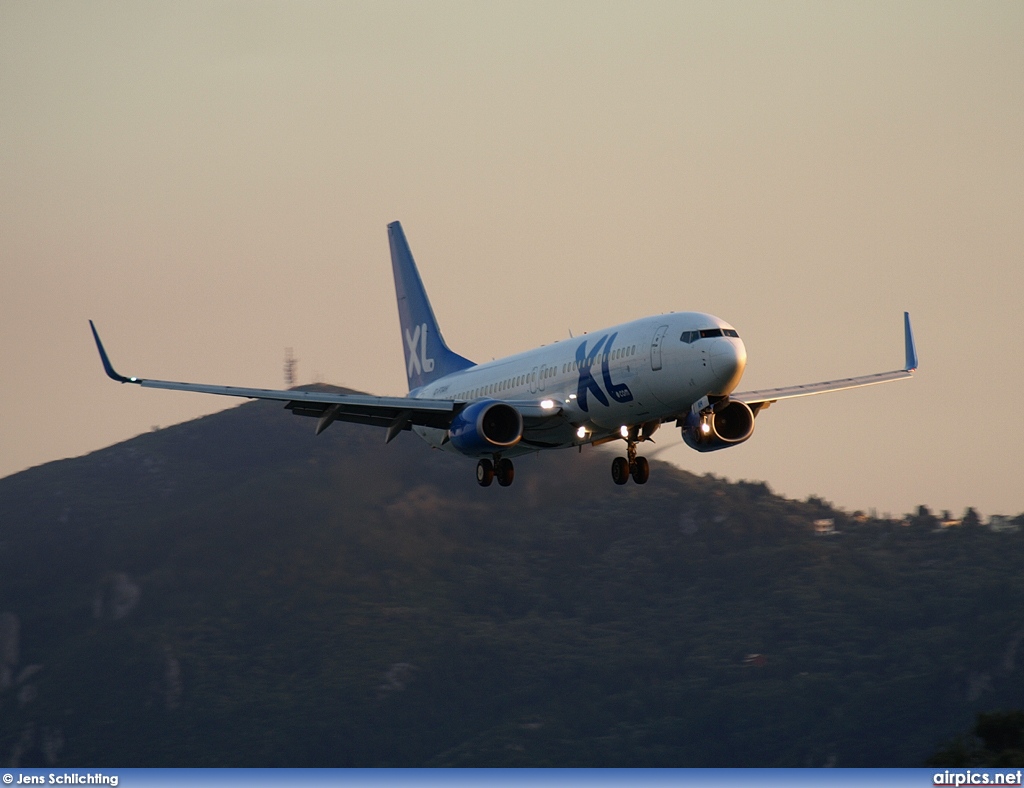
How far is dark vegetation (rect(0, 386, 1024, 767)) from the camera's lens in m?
156

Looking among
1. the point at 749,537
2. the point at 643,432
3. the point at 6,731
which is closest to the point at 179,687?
the point at 6,731

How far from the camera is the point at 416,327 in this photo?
6700 centimetres

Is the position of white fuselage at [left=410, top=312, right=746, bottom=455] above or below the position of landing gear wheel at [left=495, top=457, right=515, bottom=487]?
above

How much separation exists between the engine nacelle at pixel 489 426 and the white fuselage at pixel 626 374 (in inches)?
43.5

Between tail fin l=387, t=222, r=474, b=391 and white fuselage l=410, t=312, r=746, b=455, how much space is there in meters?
11.1

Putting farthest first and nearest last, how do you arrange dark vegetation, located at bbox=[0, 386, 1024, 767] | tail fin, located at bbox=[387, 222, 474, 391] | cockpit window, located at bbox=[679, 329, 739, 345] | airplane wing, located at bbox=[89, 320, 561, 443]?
1. dark vegetation, located at bbox=[0, 386, 1024, 767]
2. tail fin, located at bbox=[387, 222, 474, 391]
3. airplane wing, located at bbox=[89, 320, 561, 443]
4. cockpit window, located at bbox=[679, 329, 739, 345]

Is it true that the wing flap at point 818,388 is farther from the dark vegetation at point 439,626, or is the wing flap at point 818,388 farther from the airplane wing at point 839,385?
the dark vegetation at point 439,626

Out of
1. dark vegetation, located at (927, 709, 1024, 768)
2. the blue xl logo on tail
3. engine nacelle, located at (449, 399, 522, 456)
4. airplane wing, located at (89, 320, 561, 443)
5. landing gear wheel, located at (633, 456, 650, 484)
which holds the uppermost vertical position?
the blue xl logo on tail

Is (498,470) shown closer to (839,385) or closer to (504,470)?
(504,470)

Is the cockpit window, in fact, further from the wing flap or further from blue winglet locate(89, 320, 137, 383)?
blue winglet locate(89, 320, 137, 383)

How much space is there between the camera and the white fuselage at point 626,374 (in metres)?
44.7

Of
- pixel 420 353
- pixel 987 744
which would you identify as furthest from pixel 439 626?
pixel 420 353

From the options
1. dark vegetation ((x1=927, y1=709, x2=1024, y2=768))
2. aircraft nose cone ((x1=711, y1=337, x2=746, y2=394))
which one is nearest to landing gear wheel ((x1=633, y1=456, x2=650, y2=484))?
aircraft nose cone ((x1=711, y1=337, x2=746, y2=394))

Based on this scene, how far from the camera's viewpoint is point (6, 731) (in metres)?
158
